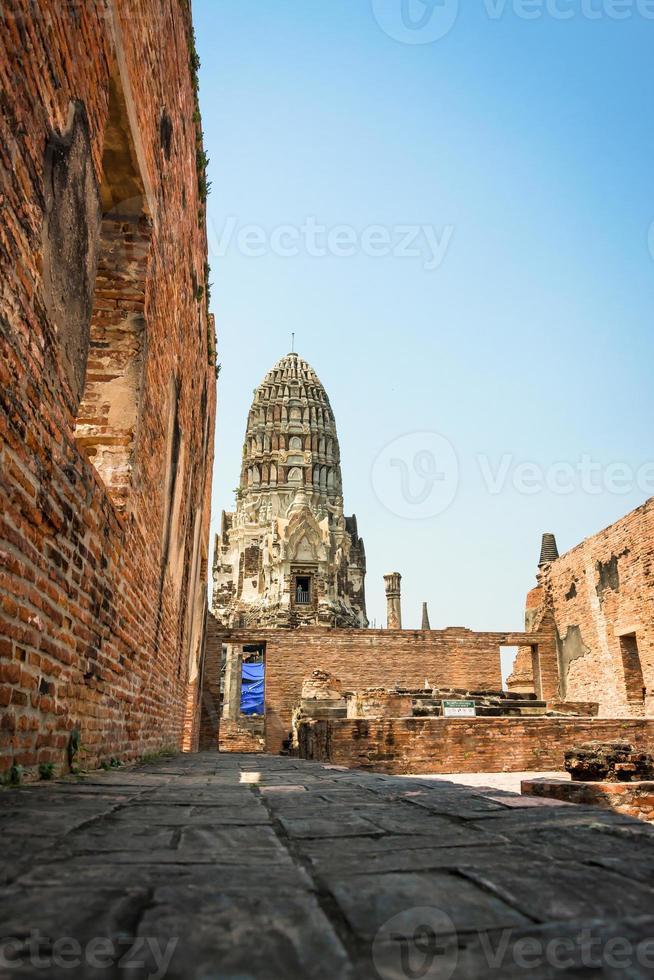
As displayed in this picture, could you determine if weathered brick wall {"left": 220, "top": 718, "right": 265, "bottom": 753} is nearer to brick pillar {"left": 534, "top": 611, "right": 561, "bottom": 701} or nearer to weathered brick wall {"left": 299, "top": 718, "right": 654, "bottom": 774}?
brick pillar {"left": 534, "top": 611, "right": 561, "bottom": 701}

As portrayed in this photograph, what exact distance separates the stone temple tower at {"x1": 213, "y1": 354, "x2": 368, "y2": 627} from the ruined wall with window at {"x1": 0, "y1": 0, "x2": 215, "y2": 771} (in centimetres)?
3177

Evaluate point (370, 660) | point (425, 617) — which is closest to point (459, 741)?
point (370, 660)

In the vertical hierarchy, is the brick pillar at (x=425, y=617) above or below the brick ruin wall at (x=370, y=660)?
above

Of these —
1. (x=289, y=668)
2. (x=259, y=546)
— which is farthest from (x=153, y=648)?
(x=259, y=546)

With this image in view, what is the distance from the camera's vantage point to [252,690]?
31.7 m

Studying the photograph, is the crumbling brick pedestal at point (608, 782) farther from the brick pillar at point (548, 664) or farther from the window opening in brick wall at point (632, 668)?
the brick pillar at point (548, 664)

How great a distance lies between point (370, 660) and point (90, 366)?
62.3 feet

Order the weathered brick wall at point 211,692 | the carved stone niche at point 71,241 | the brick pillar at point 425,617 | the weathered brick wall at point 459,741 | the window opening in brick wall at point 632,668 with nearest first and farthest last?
the carved stone niche at point 71,241 → the weathered brick wall at point 459,741 → the window opening in brick wall at point 632,668 → the weathered brick wall at point 211,692 → the brick pillar at point 425,617

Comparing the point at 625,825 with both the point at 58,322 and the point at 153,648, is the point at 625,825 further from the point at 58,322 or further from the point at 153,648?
the point at 153,648

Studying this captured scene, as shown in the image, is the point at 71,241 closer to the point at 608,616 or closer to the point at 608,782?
the point at 608,782

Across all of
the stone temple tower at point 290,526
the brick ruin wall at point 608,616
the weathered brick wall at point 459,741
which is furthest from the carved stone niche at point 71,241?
the stone temple tower at point 290,526

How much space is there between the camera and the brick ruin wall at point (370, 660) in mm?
21328

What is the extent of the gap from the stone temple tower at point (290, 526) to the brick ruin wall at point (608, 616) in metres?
17.3

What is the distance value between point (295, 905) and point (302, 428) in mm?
48810
